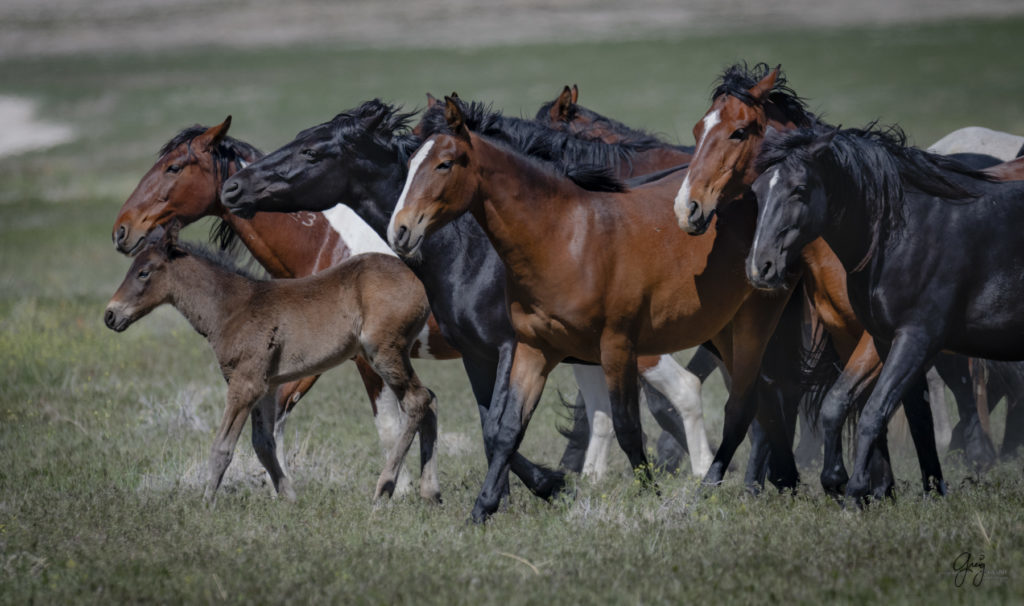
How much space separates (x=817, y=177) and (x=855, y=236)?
40 centimetres

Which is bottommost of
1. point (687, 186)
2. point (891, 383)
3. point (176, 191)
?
point (176, 191)

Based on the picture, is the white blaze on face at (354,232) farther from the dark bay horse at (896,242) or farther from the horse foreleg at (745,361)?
the dark bay horse at (896,242)

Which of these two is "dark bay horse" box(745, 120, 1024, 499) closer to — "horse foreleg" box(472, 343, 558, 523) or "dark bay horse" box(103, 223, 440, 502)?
"horse foreleg" box(472, 343, 558, 523)

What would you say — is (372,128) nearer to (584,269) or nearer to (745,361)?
(584,269)

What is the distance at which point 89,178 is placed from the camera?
33000 mm

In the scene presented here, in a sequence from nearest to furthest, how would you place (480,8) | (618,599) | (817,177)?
(618,599) → (817,177) → (480,8)

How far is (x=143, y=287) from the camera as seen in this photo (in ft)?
26.8

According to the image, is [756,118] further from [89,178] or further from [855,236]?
[89,178]

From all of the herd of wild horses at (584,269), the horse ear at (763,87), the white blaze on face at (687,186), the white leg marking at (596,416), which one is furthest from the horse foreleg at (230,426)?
the horse ear at (763,87)

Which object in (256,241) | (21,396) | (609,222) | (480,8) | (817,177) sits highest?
(817,177)

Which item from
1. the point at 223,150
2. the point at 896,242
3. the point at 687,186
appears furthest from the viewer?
the point at 223,150

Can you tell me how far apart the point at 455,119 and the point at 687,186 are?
1345 mm

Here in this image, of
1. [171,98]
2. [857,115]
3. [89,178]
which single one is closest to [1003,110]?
[857,115]

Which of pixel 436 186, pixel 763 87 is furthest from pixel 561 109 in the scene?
pixel 436 186
